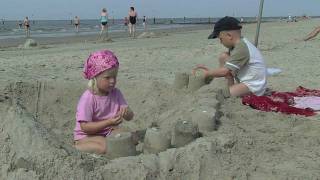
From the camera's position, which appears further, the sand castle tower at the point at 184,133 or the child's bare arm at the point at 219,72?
the child's bare arm at the point at 219,72

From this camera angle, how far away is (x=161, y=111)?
552cm

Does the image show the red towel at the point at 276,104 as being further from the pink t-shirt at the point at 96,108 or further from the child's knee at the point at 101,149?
the child's knee at the point at 101,149

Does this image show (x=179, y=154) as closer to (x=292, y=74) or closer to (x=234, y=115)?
(x=234, y=115)

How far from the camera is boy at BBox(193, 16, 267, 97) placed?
526cm

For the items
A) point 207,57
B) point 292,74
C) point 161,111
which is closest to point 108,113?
point 161,111

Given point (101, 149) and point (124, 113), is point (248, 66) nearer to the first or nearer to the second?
point (124, 113)

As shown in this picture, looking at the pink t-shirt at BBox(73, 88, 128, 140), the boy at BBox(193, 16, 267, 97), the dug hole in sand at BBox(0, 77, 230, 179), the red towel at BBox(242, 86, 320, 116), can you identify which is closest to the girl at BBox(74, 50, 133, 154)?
the pink t-shirt at BBox(73, 88, 128, 140)

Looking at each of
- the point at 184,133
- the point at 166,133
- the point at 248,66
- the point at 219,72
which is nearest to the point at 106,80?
the point at 166,133

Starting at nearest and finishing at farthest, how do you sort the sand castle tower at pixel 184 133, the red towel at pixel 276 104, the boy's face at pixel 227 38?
the sand castle tower at pixel 184 133 → the red towel at pixel 276 104 → the boy's face at pixel 227 38

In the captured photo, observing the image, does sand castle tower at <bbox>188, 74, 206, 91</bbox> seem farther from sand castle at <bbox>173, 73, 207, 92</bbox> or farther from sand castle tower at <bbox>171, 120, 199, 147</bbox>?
sand castle tower at <bbox>171, 120, 199, 147</bbox>

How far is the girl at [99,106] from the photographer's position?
3770 millimetres

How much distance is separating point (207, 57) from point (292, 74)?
2496 millimetres

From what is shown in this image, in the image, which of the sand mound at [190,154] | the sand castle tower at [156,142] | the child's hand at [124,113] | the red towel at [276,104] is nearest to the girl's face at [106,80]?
the child's hand at [124,113]

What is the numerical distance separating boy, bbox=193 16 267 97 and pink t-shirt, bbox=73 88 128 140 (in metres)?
1.57
